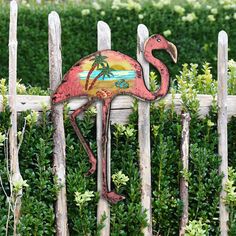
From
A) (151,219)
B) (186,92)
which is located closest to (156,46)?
(186,92)

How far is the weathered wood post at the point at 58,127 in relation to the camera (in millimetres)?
4242

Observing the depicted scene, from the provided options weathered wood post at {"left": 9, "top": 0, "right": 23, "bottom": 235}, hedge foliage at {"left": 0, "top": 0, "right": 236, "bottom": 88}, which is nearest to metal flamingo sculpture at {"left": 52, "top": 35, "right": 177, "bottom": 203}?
weathered wood post at {"left": 9, "top": 0, "right": 23, "bottom": 235}

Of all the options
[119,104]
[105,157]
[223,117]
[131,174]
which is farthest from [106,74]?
[223,117]

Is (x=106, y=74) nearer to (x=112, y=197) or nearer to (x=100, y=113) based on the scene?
(x=100, y=113)

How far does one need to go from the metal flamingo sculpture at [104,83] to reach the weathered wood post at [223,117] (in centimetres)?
35

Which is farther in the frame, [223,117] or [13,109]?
[223,117]

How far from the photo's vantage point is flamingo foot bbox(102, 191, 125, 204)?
432 centimetres

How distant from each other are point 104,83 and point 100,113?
159 mm

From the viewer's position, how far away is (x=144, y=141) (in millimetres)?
4375

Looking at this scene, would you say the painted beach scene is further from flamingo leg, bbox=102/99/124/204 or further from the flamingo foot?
the flamingo foot

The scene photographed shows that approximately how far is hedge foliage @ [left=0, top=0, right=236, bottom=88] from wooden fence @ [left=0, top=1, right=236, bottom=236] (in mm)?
3853

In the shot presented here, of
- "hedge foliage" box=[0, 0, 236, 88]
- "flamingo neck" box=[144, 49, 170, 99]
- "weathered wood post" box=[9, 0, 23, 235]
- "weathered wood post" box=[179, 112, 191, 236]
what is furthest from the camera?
"hedge foliage" box=[0, 0, 236, 88]

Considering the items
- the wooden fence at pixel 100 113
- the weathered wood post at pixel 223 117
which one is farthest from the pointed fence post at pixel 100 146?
the weathered wood post at pixel 223 117

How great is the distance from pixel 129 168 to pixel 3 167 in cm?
65
